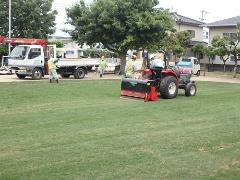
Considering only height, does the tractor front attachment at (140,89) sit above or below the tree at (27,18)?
below

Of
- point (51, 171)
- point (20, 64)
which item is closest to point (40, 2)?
point (20, 64)

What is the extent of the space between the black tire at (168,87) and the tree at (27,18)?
27626 millimetres

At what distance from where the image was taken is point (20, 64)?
28125 mm

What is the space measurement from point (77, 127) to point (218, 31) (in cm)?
4118

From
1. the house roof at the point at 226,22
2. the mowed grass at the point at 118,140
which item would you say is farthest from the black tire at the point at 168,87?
the house roof at the point at 226,22

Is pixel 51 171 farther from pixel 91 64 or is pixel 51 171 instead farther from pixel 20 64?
pixel 91 64

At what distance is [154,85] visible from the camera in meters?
17.2

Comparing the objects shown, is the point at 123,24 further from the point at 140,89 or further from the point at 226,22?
the point at 140,89

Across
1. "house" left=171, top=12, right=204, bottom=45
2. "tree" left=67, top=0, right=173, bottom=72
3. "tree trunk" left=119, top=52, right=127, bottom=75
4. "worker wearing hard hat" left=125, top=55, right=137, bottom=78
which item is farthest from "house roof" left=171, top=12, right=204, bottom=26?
"worker wearing hard hat" left=125, top=55, right=137, bottom=78

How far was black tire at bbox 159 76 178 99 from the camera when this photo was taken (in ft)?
56.2

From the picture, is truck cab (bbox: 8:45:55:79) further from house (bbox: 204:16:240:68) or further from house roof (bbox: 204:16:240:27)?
house roof (bbox: 204:16:240:27)

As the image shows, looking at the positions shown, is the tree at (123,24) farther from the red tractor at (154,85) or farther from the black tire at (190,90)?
the red tractor at (154,85)

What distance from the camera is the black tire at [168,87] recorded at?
56.2 ft

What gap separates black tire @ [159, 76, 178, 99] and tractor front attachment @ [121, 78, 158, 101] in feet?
1.14
